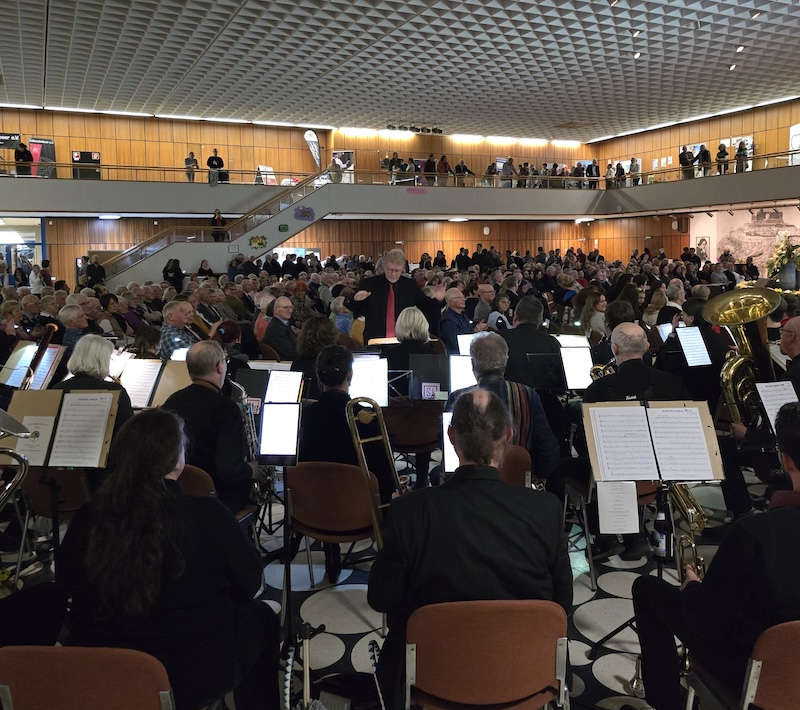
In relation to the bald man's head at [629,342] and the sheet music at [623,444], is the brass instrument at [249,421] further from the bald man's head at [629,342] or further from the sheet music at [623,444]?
the bald man's head at [629,342]

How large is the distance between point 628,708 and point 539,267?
514 inches

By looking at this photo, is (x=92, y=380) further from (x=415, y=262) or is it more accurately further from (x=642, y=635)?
(x=415, y=262)

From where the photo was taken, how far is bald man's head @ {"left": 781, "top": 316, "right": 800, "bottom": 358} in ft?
14.0

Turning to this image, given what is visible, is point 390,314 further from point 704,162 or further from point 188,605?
point 704,162

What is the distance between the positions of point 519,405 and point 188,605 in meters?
2.19

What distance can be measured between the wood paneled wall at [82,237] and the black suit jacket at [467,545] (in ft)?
63.2

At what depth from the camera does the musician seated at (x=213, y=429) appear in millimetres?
3447

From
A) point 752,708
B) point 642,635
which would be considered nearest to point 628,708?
point 642,635

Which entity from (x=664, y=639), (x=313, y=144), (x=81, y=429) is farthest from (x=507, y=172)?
(x=664, y=639)

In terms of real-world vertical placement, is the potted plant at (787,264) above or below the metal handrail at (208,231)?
below

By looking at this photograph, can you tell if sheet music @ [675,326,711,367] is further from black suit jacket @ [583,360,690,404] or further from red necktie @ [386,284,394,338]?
red necktie @ [386,284,394,338]

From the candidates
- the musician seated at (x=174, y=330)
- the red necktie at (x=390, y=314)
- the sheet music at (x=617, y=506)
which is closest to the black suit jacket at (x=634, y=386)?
the sheet music at (x=617, y=506)

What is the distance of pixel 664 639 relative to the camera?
2355 mm

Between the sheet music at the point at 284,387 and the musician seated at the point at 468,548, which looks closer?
the musician seated at the point at 468,548
